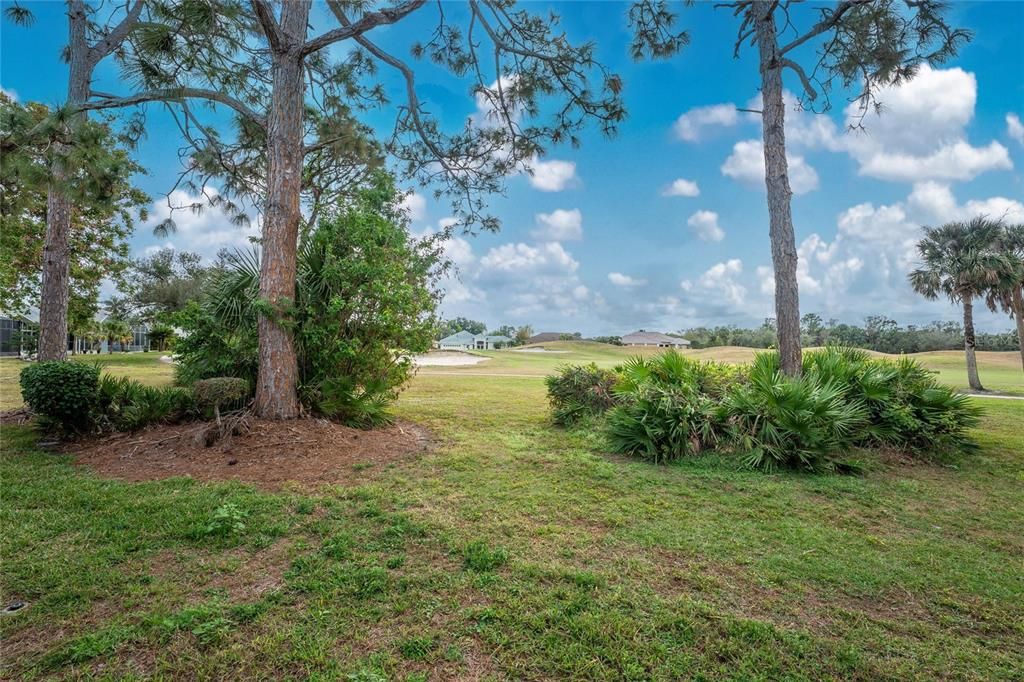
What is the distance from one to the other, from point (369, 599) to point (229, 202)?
34.8 ft

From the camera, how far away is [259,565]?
279 centimetres

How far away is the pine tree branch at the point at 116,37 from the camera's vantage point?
815 centimetres

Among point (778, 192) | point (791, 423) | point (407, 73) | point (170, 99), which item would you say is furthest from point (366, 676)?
point (407, 73)

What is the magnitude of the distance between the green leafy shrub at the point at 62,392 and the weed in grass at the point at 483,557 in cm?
621

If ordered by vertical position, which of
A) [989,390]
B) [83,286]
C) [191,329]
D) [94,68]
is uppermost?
[94,68]

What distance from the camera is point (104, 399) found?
20.6ft

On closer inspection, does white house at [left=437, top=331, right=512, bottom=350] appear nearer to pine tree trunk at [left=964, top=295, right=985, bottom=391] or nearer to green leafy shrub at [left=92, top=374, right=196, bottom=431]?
pine tree trunk at [left=964, top=295, right=985, bottom=391]

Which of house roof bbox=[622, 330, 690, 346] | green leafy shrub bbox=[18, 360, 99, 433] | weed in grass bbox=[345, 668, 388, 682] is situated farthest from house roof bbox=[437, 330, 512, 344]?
weed in grass bbox=[345, 668, 388, 682]

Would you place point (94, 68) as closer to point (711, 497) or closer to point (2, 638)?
point (2, 638)

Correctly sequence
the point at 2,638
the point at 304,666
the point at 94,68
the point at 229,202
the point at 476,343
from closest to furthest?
the point at 304,666, the point at 2,638, the point at 94,68, the point at 229,202, the point at 476,343

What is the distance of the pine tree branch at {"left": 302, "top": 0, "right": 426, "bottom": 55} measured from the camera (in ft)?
18.9

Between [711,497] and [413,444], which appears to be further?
[413,444]

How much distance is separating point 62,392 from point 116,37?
23.1ft

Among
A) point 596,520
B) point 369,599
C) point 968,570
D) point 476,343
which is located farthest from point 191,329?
point 476,343
